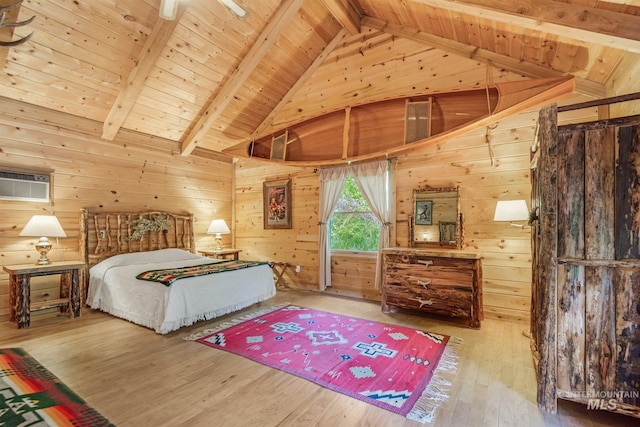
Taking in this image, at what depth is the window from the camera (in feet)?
15.2

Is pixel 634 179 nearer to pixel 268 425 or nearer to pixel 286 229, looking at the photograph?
pixel 268 425

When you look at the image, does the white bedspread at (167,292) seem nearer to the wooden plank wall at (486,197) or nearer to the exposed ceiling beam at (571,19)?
the wooden plank wall at (486,197)

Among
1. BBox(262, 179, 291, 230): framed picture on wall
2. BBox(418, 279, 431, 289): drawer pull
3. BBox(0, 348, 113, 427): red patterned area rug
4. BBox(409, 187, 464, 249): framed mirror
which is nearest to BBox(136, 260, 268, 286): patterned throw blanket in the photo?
BBox(0, 348, 113, 427): red patterned area rug

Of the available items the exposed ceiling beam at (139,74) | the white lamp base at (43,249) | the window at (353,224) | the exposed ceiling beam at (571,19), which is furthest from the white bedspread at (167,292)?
the exposed ceiling beam at (571,19)

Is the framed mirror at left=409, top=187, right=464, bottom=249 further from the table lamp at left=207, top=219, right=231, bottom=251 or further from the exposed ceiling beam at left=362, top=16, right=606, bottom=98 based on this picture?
the table lamp at left=207, top=219, right=231, bottom=251

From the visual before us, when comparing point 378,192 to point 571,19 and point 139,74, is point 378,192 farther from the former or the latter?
point 139,74

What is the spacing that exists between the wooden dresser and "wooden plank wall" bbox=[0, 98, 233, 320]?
372 cm

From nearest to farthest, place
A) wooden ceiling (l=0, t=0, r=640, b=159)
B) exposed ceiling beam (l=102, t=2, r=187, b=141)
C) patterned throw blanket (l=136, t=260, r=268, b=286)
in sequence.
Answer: wooden ceiling (l=0, t=0, r=640, b=159) < patterned throw blanket (l=136, t=260, r=268, b=286) < exposed ceiling beam (l=102, t=2, r=187, b=141)

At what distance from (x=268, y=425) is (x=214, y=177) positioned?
494 cm

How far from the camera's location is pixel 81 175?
13.7ft

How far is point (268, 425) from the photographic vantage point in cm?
171

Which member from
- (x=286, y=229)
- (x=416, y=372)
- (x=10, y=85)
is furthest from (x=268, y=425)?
(x=10, y=85)

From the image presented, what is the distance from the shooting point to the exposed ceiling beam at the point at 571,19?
205cm

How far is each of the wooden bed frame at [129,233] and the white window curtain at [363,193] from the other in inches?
94.2
